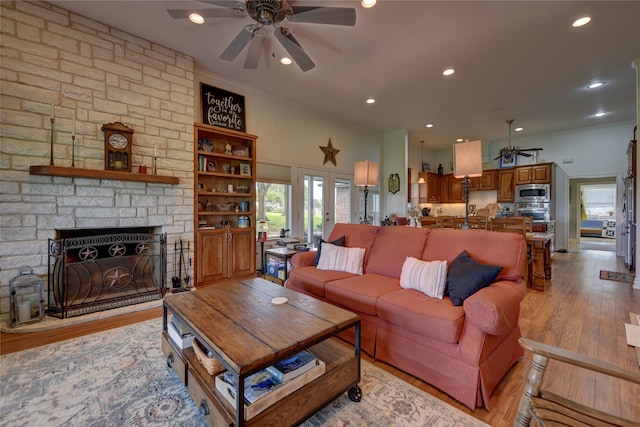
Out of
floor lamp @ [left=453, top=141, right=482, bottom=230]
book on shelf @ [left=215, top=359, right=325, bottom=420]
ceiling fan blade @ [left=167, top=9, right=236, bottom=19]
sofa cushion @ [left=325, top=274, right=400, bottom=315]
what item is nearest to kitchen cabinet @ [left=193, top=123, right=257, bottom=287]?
ceiling fan blade @ [left=167, top=9, right=236, bottom=19]

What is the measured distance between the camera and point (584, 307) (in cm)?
318

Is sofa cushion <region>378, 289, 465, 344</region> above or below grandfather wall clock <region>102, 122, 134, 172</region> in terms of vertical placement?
below

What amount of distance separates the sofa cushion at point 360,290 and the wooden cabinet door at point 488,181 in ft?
22.9

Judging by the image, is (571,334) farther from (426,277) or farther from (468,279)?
(426,277)

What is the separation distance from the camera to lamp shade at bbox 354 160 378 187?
3.77 m

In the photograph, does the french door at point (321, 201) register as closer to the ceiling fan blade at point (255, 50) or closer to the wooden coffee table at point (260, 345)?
the ceiling fan blade at point (255, 50)

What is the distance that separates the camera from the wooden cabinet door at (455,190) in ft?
27.6

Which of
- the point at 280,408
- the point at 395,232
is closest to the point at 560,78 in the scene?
the point at 395,232

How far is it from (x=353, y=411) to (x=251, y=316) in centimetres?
82

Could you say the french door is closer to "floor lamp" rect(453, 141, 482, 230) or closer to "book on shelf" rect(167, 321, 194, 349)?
"floor lamp" rect(453, 141, 482, 230)

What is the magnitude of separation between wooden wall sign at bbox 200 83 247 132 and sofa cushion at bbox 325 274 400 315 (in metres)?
3.18

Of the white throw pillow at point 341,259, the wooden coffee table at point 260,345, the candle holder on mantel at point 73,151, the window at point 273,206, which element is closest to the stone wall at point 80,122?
the candle holder on mantel at point 73,151

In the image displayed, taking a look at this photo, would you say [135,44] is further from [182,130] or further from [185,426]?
[185,426]

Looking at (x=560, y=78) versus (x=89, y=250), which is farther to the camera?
(x=560, y=78)
